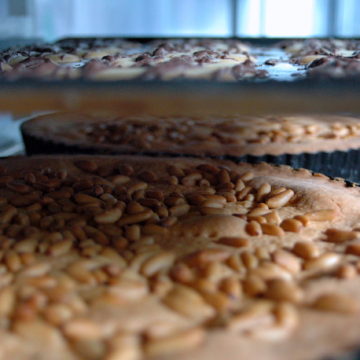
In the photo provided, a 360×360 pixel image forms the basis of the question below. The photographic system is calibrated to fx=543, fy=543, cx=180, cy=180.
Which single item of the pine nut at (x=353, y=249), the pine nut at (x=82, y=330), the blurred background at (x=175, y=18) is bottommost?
the pine nut at (x=82, y=330)

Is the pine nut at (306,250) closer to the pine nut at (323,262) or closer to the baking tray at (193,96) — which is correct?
the pine nut at (323,262)

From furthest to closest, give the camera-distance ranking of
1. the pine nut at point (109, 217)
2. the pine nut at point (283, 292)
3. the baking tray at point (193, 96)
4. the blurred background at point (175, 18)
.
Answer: the blurred background at point (175, 18), the pine nut at point (109, 217), the pine nut at point (283, 292), the baking tray at point (193, 96)

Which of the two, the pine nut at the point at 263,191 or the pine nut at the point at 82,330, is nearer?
the pine nut at the point at 82,330

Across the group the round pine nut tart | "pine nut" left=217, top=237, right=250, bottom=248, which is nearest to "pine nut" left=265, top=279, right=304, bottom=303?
"pine nut" left=217, top=237, right=250, bottom=248

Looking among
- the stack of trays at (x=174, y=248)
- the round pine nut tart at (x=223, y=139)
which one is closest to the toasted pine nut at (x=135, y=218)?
the stack of trays at (x=174, y=248)

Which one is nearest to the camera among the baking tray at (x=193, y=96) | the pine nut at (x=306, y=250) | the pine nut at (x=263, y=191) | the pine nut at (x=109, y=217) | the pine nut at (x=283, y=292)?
the baking tray at (x=193, y=96)

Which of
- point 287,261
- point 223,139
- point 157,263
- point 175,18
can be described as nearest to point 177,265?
point 157,263

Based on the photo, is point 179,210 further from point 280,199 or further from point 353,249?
point 353,249

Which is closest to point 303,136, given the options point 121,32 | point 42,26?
point 42,26

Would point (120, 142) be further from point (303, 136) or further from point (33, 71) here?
point (33, 71)
